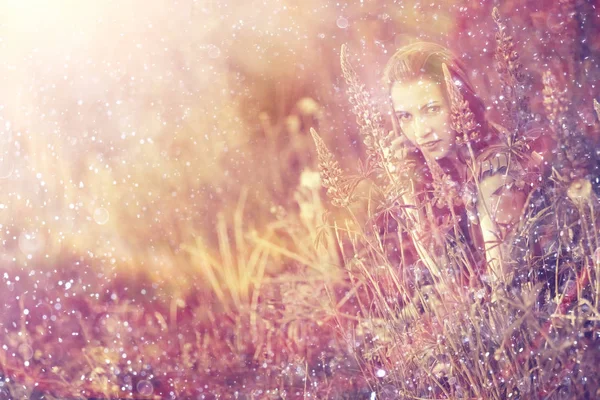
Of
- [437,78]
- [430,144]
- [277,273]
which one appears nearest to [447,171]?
[430,144]

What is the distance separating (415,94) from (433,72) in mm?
48

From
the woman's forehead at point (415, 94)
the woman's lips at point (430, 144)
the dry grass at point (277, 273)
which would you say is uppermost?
the woman's forehead at point (415, 94)

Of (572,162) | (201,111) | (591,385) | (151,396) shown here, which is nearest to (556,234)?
(572,162)

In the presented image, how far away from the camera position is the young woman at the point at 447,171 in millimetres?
833

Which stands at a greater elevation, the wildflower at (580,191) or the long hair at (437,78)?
the long hair at (437,78)

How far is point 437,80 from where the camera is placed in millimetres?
871

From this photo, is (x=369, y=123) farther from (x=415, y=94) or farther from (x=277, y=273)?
(x=277, y=273)

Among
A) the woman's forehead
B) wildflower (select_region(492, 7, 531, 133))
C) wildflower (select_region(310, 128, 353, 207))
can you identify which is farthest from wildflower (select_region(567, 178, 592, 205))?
wildflower (select_region(310, 128, 353, 207))

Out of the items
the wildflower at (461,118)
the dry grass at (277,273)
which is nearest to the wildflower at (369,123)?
the dry grass at (277,273)

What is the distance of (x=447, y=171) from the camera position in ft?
2.80

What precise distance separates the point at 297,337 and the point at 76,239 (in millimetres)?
481

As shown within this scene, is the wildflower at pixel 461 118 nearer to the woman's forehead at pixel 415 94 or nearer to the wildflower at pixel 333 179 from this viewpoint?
the woman's forehead at pixel 415 94

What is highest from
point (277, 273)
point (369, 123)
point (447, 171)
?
point (369, 123)

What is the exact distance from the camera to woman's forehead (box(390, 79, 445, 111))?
870 mm
